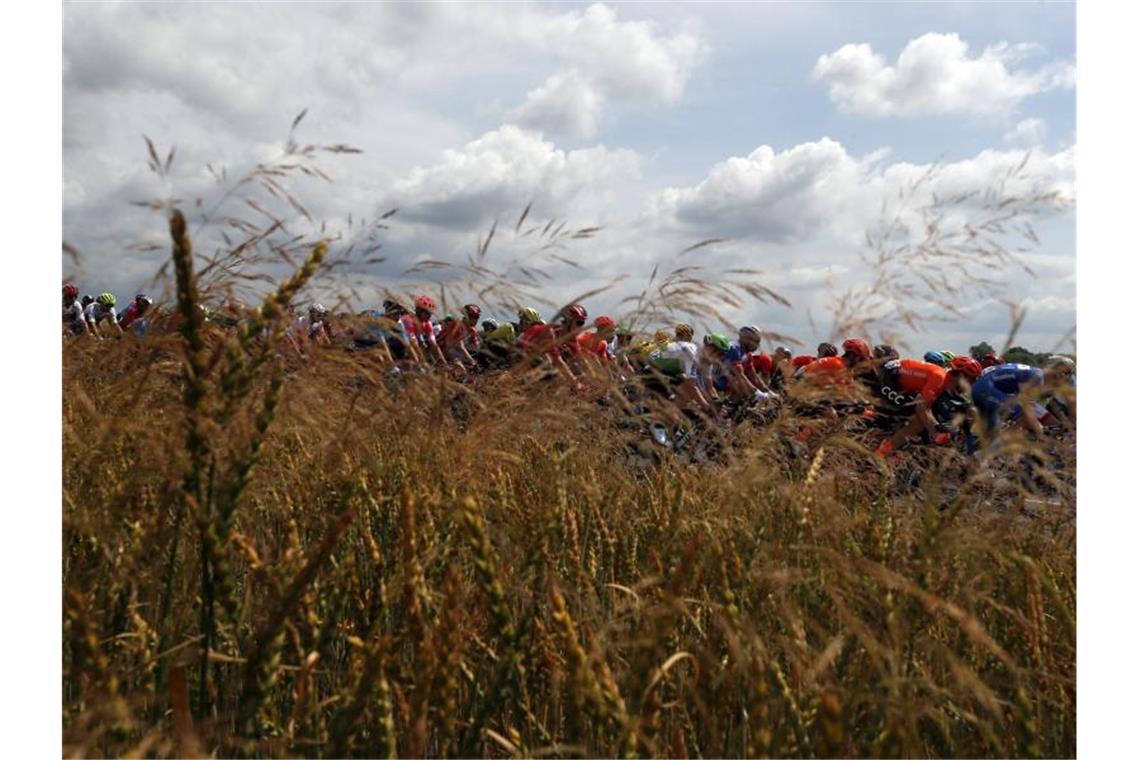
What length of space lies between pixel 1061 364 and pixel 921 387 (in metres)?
4.87

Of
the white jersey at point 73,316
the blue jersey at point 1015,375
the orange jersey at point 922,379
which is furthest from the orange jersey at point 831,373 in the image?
the orange jersey at point 922,379

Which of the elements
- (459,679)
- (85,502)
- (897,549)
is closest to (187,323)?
(85,502)

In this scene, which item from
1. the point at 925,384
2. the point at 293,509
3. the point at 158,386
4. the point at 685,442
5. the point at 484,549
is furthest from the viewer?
the point at 925,384

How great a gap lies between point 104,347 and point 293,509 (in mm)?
491

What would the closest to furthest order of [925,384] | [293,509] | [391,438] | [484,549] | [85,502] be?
[484,549] → [85,502] → [293,509] → [391,438] → [925,384]

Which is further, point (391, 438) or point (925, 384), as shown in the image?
point (925, 384)

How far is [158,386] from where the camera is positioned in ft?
5.64

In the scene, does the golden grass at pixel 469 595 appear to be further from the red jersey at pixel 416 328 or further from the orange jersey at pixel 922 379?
the orange jersey at pixel 922 379

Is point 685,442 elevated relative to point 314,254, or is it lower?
lower

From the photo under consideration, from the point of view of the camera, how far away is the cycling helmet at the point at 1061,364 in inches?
58.7

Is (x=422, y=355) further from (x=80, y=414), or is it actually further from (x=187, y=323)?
(x=187, y=323)

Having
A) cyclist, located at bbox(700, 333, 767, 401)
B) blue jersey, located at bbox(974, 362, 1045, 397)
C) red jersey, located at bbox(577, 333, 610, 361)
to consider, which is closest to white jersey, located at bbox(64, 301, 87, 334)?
red jersey, located at bbox(577, 333, 610, 361)

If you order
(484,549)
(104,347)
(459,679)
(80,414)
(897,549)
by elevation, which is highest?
(104,347)

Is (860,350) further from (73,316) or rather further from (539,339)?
(73,316)
